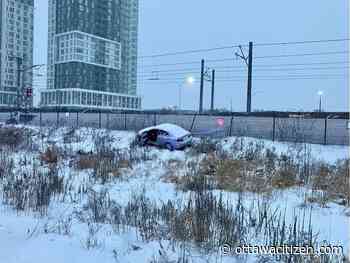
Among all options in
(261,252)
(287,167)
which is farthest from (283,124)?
(261,252)

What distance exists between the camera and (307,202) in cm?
909

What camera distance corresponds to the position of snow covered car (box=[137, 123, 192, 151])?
728 inches

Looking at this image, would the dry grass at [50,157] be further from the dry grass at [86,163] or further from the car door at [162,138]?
the car door at [162,138]

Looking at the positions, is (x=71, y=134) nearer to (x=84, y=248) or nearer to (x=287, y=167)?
(x=287, y=167)

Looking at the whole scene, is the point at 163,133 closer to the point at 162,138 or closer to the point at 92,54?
the point at 162,138

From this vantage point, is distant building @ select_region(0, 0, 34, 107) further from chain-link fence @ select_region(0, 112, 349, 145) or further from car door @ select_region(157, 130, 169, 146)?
car door @ select_region(157, 130, 169, 146)

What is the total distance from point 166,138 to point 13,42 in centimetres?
6595

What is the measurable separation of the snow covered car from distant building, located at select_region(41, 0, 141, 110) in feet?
222

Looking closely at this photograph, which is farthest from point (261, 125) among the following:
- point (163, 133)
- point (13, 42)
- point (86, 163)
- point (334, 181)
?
point (13, 42)

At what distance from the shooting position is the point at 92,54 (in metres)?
89.9

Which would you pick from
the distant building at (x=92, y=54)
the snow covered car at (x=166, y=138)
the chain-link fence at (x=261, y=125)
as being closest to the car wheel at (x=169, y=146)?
the snow covered car at (x=166, y=138)

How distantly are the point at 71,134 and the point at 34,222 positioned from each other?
19.1m

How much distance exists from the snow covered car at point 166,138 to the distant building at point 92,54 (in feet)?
222

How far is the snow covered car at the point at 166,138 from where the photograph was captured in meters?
18.5
